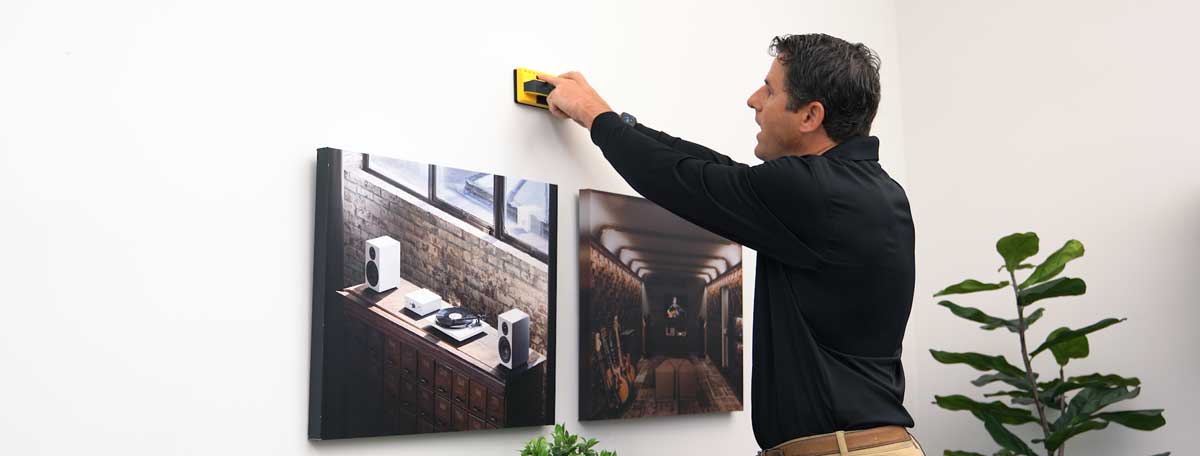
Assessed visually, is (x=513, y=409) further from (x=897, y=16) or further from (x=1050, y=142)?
(x=897, y=16)

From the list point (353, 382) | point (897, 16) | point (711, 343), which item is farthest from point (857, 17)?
point (353, 382)

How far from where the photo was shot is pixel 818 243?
6.47 feet

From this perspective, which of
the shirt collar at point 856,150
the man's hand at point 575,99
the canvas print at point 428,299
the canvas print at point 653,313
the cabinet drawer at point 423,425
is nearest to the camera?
the canvas print at point 428,299

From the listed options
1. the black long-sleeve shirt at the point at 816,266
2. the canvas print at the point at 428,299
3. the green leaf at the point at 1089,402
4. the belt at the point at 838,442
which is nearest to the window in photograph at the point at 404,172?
the canvas print at the point at 428,299

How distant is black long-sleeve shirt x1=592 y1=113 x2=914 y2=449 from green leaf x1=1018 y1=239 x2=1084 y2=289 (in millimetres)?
1124

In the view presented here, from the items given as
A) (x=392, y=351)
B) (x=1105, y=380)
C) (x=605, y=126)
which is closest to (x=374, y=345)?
(x=392, y=351)

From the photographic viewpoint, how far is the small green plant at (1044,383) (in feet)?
9.70

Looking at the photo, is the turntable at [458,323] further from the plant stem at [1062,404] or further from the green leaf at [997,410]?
the plant stem at [1062,404]

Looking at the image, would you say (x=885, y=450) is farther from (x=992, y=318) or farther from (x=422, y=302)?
(x=992, y=318)

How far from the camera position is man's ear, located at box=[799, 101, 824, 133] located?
82.7 inches

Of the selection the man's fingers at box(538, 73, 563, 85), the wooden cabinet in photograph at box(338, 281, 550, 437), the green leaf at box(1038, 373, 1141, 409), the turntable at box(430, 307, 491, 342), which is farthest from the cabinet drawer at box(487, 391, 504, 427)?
the green leaf at box(1038, 373, 1141, 409)

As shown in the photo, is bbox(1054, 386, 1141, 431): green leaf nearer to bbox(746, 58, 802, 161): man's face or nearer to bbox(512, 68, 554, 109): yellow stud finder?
bbox(746, 58, 802, 161): man's face

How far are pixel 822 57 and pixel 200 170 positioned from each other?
3.80ft

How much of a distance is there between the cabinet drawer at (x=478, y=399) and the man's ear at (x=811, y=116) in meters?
0.81
